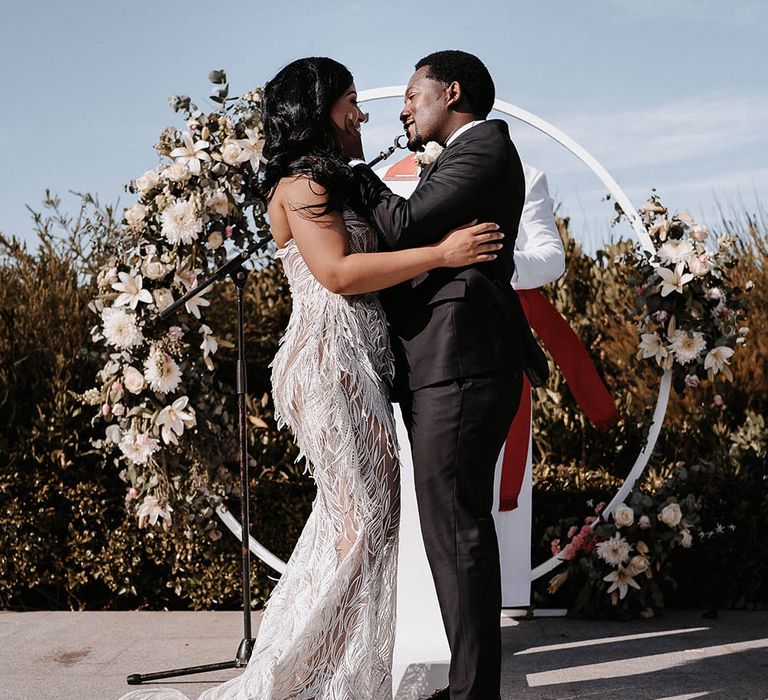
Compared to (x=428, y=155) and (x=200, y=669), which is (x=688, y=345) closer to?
(x=428, y=155)

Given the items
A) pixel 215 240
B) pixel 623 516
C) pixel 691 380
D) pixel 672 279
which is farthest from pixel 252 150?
pixel 623 516

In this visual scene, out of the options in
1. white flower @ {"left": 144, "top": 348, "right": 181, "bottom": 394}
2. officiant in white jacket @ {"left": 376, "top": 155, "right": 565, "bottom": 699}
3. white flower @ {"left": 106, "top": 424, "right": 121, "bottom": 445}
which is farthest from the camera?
white flower @ {"left": 106, "top": 424, "right": 121, "bottom": 445}

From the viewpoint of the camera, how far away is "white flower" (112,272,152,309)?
3.96 metres

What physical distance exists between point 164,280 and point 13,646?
1.63 metres

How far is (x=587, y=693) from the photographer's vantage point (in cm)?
342

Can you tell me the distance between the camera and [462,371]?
2570mm

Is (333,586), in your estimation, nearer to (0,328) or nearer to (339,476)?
(339,476)

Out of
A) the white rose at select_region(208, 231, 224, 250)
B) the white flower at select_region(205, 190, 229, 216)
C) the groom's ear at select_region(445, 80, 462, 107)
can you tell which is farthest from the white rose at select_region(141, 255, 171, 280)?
the groom's ear at select_region(445, 80, 462, 107)

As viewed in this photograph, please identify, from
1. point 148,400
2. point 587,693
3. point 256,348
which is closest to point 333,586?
point 587,693

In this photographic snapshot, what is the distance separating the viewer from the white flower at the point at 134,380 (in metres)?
3.97

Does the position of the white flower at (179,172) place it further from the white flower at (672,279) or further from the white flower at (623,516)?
the white flower at (623,516)

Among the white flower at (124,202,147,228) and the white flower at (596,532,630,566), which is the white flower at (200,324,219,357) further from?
the white flower at (596,532,630,566)

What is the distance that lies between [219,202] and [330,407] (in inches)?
57.8

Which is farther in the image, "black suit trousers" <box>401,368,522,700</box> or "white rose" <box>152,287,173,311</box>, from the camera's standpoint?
"white rose" <box>152,287,173,311</box>
